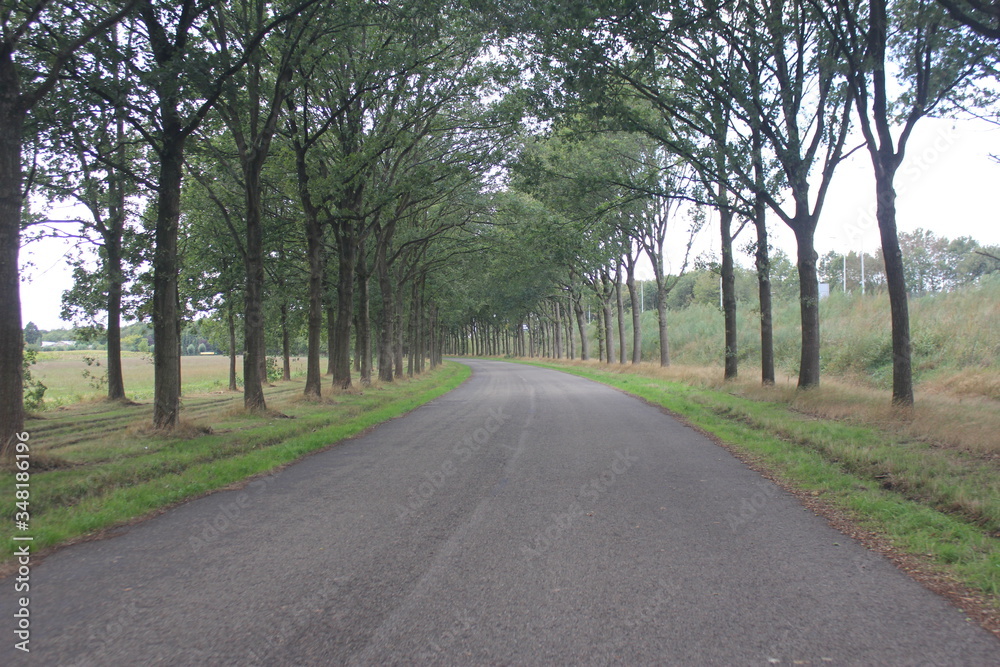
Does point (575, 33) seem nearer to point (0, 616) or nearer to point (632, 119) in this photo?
point (632, 119)

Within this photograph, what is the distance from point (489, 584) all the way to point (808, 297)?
531 inches

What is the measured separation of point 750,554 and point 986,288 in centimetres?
2443

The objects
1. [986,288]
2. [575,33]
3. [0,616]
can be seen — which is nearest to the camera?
[0,616]

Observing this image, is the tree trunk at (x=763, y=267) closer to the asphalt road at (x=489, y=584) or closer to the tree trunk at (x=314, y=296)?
the asphalt road at (x=489, y=584)

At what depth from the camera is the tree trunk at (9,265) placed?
7828 millimetres

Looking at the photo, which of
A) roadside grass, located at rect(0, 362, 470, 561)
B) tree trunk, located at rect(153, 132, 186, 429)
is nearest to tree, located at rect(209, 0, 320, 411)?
tree trunk, located at rect(153, 132, 186, 429)

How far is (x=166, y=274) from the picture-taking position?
1105cm

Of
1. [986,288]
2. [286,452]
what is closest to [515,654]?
[286,452]

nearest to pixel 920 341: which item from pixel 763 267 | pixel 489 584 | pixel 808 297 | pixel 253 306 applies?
pixel 763 267

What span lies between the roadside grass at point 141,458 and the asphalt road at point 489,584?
0.51m

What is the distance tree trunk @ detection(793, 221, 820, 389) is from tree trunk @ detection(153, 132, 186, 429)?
14.3 meters

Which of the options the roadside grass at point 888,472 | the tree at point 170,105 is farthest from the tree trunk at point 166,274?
the roadside grass at point 888,472

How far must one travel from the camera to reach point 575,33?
11.5 m

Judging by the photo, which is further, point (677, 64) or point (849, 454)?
point (677, 64)
